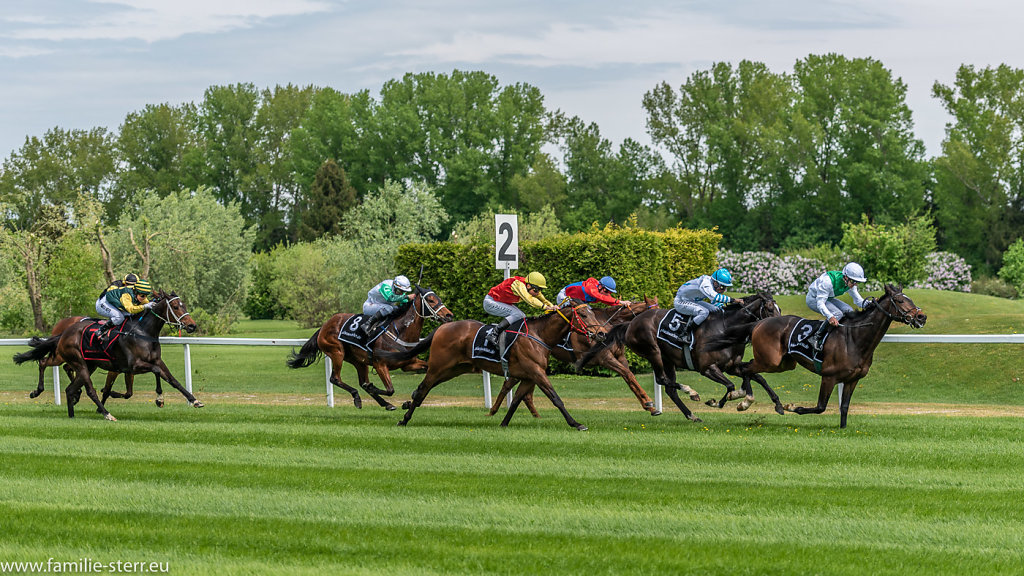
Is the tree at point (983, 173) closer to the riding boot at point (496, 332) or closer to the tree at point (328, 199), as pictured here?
the tree at point (328, 199)

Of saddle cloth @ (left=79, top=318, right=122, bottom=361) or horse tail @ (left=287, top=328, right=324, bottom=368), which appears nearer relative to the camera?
saddle cloth @ (left=79, top=318, right=122, bottom=361)

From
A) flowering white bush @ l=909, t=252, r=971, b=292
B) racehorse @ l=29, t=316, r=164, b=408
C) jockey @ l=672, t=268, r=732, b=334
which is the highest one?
jockey @ l=672, t=268, r=732, b=334

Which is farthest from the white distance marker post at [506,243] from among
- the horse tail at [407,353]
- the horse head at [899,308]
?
the horse head at [899,308]

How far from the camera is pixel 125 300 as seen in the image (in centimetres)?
1416

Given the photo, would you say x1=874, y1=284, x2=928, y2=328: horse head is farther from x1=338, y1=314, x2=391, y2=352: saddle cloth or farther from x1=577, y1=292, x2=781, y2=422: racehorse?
x1=338, y1=314, x2=391, y2=352: saddle cloth

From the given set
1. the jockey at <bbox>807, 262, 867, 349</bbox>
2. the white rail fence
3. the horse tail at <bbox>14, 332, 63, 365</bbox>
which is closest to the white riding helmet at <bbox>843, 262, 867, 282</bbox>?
the jockey at <bbox>807, 262, 867, 349</bbox>

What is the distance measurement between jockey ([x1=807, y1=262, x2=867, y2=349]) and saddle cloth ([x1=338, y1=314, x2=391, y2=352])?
552 cm

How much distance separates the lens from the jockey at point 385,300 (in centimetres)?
1430

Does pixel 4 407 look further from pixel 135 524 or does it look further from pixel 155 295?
pixel 135 524

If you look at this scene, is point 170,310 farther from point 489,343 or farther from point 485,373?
point 489,343

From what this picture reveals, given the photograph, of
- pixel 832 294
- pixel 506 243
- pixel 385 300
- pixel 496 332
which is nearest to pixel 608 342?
pixel 496 332

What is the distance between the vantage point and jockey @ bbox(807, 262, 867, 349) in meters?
11.6

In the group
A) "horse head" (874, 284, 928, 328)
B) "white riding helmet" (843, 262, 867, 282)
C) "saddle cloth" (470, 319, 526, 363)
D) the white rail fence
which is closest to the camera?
"horse head" (874, 284, 928, 328)

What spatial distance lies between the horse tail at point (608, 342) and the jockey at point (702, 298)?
0.74m
